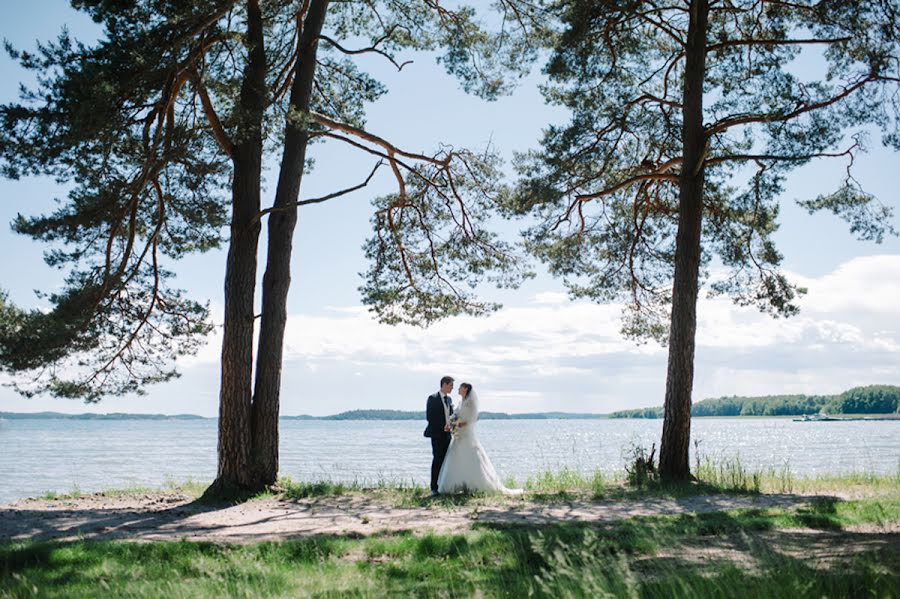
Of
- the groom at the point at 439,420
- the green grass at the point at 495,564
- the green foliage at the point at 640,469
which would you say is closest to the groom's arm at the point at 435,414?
the groom at the point at 439,420

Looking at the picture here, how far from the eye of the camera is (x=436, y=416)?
13.2m

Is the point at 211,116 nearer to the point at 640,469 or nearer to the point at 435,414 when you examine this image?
the point at 435,414

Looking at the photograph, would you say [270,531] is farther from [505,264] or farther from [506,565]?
[505,264]

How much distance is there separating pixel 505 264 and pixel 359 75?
185 inches

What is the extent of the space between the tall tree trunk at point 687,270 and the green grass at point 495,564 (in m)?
4.52

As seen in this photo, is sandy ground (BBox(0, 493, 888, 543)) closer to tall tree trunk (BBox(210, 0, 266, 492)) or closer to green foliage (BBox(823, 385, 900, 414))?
tall tree trunk (BBox(210, 0, 266, 492))

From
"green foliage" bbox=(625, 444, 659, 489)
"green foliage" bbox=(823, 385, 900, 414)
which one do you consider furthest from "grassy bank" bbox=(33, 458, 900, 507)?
"green foliage" bbox=(823, 385, 900, 414)

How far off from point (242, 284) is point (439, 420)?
395cm

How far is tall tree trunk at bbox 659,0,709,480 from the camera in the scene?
44.2 feet

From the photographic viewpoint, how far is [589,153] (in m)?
15.5

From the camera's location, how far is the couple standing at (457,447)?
42.3ft

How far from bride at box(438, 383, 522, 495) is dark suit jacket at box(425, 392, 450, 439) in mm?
264

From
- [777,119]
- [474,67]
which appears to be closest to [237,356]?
[474,67]

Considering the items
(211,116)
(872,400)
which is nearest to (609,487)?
(211,116)
